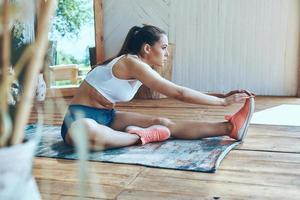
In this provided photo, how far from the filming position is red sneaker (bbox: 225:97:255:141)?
2.32 meters

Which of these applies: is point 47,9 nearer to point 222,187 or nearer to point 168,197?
point 168,197

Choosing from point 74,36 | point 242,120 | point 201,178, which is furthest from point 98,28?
point 201,178

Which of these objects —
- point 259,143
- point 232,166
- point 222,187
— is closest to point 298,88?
point 259,143

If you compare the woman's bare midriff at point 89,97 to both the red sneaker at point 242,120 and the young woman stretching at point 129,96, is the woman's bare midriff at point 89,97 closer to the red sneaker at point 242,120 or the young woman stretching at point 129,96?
the young woman stretching at point 129,96

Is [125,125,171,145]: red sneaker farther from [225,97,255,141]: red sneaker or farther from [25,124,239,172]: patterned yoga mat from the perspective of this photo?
[225,97,255,141]: red sneaker

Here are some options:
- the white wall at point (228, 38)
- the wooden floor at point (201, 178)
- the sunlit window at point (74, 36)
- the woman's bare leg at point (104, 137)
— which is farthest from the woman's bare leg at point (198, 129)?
the white wall at point (228, 38)

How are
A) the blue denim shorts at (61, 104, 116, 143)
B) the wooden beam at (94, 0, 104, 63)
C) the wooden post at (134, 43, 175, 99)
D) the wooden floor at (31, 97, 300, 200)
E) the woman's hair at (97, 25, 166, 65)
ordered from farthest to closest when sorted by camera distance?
the wooden beam at (94, 0, 104, 63)
the wooden post at (134, 43, 175, 99)
the woman's hair at (97, 25, 166, 65)
the blue denim shorts at (61, 104, 116, 143)
the wooden floor at (31, 97, 300, 200)

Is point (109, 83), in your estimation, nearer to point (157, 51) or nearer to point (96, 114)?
point (96, 114)

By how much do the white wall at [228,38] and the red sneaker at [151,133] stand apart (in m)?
2.36

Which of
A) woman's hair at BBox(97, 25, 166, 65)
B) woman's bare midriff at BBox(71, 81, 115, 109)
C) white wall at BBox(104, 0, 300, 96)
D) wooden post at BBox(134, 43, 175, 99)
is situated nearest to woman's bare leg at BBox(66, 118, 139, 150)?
woman's bare midriff at BBox(71, 81, 115, 109)

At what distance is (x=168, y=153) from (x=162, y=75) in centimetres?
243

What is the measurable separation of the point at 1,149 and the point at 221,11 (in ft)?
14.2

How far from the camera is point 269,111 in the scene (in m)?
3.53

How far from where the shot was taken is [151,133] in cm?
237
